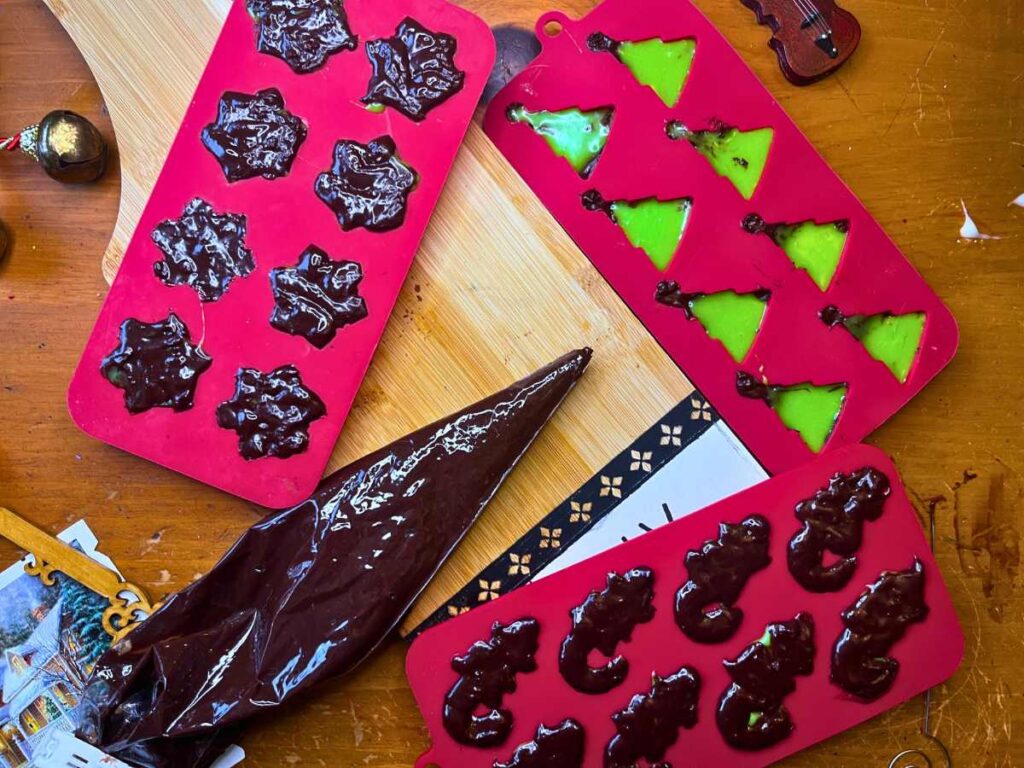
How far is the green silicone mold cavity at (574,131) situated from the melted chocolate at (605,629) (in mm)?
743

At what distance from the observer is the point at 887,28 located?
4.99 ft

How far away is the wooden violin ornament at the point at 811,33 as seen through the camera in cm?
149

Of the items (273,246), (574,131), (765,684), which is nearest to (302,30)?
(273,246)

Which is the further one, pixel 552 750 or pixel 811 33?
pixel 811 33

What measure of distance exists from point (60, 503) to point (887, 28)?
5.72 ft

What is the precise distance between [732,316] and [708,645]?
581 millimetres

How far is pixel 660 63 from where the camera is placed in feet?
4.87

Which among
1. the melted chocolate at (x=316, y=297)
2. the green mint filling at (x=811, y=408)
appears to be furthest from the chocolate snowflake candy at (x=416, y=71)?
the green mint filling at (x=811, y=408)

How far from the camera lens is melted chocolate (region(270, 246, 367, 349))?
1411 mm

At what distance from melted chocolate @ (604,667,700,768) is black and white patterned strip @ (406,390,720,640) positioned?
11.1 inches

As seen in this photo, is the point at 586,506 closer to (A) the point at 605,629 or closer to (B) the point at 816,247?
(A) the point at 605,629

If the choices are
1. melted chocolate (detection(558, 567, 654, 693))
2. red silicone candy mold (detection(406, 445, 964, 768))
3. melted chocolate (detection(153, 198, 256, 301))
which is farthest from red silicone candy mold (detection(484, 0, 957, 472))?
melted chocolate (detection(153, 198, 256, 301))

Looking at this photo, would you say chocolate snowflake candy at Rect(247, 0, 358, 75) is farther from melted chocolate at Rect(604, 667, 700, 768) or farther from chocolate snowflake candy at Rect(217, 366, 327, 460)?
melted chocolate at Rect(604, 667, 700, 768)

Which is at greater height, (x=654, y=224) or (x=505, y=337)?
(x=654, y=224)
